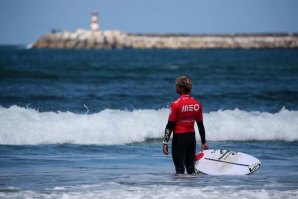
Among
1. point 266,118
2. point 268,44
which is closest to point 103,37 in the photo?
point 268,44

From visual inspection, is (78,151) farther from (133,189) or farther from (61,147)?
(133,189)

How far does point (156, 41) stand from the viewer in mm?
187500

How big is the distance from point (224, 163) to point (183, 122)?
1.42m

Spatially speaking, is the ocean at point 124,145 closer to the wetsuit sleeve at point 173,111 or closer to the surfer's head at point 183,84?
the wetsuit sleeve at point 173,111

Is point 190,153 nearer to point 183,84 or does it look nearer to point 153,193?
point 183,84

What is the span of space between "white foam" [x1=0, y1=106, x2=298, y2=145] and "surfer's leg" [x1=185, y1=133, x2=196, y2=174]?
217 inches

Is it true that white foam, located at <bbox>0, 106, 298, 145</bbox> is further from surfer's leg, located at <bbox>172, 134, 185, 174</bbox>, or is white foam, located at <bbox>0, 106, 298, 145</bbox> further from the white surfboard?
surfer's leg, located at <bbox>172, 134, 185, 174</bbox>

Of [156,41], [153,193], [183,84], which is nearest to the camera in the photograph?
[153,193]

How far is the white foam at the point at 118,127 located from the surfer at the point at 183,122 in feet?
19.0

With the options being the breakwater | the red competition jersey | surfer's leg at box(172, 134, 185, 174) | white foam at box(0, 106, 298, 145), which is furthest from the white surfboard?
the breakwater

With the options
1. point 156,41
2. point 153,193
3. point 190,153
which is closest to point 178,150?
point 190,153

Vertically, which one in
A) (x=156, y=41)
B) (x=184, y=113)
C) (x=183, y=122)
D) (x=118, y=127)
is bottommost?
(x=118, y=127)

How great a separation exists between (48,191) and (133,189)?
42.9 inches

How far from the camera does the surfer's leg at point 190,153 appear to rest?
971 cm
